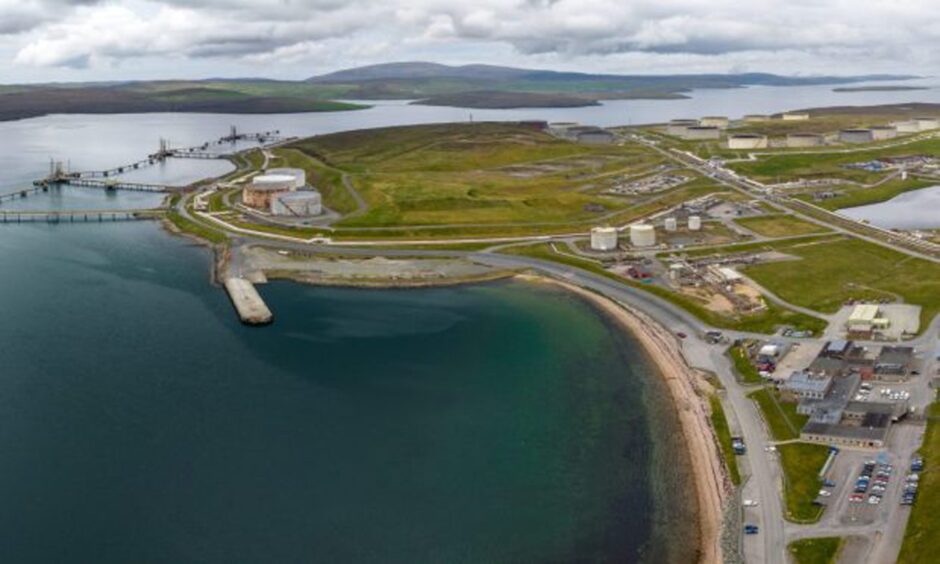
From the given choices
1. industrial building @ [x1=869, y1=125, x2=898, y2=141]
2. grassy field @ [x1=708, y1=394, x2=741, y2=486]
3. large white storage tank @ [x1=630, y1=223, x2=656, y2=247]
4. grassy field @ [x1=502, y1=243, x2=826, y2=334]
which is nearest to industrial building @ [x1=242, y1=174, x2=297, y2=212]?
large white storage tank @ [x1=630, y1=223, x2=656, y2=247]

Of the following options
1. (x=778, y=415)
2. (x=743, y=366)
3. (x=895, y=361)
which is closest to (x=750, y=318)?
(x=743, y=366)

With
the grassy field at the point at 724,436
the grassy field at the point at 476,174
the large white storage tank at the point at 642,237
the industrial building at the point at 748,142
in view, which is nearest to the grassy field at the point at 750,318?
the grassy field at the point at 724,436

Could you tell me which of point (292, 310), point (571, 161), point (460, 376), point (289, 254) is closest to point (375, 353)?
point (460, 376)

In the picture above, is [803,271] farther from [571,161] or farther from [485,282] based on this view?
[571,161]

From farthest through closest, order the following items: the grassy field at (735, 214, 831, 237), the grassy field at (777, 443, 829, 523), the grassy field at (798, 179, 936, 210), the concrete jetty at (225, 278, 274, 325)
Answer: the grassy field at (798, 179, 936, 210), the grassy field at (735, 214, 831, 237), the concrete jetty at (225, 278, 274, 325), the grassy field at (777, 443, 829, 523)

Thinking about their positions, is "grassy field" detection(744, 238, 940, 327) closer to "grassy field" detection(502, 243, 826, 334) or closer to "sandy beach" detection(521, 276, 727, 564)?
"grassy field" detection(502, 243, 826, 334)

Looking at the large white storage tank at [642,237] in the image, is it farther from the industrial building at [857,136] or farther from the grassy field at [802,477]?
the industrial building at [857,136]

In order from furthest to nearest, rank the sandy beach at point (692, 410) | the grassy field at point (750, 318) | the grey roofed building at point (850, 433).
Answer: the grassy field at point (750, 318) < the grey roofed building at point (850, 433) < the sandy beach at point (692, 410)
